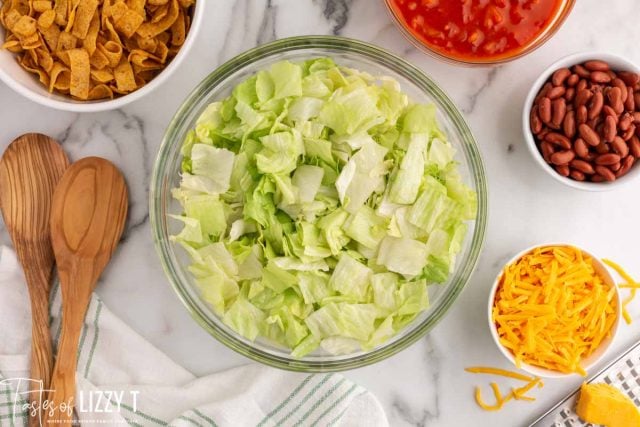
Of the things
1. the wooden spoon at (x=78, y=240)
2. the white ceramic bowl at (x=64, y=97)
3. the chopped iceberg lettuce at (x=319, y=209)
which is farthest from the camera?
the wooden spoon at (x=78, y=240)

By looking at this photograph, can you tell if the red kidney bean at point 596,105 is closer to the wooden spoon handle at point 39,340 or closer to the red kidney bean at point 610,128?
the red kidney bean at point 610,128

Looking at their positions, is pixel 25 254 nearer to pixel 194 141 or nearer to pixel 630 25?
pixel 194 141

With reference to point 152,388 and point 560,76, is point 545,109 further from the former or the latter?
point 152,388

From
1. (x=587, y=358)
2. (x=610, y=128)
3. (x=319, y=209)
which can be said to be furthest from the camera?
(x=587, y=358)

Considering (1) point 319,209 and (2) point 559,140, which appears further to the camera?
(2) point 559,140

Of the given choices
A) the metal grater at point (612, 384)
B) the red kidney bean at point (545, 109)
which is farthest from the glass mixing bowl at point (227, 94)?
the metal grater at point (612, 384)

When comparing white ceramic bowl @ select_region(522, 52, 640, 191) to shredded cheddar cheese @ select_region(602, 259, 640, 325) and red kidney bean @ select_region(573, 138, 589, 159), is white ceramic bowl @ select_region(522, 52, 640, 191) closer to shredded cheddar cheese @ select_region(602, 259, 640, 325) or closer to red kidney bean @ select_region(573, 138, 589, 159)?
red kidney bean @ select_region(573, 138, 589, 159)

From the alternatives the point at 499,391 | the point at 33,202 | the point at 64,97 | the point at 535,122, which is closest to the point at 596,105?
the point at 535,122
